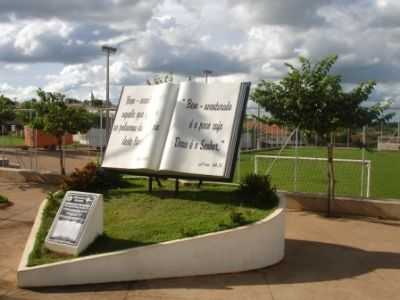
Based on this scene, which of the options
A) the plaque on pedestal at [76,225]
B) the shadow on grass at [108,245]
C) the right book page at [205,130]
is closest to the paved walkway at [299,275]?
the shadow on grass at [108,245]

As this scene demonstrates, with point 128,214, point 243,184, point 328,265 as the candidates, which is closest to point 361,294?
point 328,265

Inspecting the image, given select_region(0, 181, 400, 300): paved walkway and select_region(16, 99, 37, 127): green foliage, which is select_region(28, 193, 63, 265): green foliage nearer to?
select_region(0, 181, 400, 300): paved walkway

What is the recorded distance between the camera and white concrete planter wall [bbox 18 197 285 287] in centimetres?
678

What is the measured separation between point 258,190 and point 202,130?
147 cm

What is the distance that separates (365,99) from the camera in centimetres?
1150

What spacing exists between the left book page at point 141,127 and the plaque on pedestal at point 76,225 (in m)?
2.00

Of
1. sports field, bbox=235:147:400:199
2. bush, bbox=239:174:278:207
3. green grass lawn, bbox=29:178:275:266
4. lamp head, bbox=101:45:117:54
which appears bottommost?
sports field, bbox=235:147:400:199

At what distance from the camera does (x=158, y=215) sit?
8656 mm

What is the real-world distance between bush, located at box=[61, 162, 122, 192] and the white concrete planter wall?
2.37 metres

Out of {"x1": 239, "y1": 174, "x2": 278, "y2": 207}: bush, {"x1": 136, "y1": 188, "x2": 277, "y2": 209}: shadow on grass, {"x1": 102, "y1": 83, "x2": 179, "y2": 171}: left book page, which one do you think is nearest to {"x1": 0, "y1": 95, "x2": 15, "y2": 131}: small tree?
{"x1": 102, "y1": 83, "x2": 179, "y2": 171}: left book page

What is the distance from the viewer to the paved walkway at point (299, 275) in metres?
6.56

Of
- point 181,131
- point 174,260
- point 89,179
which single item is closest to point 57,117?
point 89,179

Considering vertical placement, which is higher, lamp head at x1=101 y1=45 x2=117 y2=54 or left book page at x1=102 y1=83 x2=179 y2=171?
lamp head at x1=101 y1=45 x2=117 y2=54

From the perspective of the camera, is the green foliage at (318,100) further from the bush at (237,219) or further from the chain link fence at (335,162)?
the bush at (237,219)
